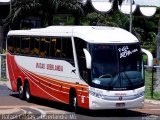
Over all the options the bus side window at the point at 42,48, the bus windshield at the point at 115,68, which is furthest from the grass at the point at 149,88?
the bus windshield at the point at 115,68

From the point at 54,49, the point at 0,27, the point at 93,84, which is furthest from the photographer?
the point at 0,27

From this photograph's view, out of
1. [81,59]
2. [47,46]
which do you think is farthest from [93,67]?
[47,46]

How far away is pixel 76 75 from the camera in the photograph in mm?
21031

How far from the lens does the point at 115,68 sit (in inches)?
792

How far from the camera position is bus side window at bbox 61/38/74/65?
2150cm

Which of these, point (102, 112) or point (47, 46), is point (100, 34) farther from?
point (47, 46)

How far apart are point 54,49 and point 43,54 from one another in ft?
3.69

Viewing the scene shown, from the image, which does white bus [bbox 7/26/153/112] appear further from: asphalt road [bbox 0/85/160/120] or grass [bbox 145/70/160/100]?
grass [bbox 145/70/160/100]

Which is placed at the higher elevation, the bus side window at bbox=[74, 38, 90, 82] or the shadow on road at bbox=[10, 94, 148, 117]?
the bus side window at bbox=[74, 38, 90, 82]

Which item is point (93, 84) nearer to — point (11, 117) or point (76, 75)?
point (76, 75)

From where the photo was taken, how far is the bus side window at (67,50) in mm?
21500

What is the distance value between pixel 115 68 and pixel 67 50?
95.8 inches

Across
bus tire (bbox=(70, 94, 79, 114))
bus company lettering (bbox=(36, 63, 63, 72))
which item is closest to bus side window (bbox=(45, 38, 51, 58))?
bus company lettering (bbox=(36, 63, 63, 72))

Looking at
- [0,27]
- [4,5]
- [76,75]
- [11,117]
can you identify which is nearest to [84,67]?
[76,75]
